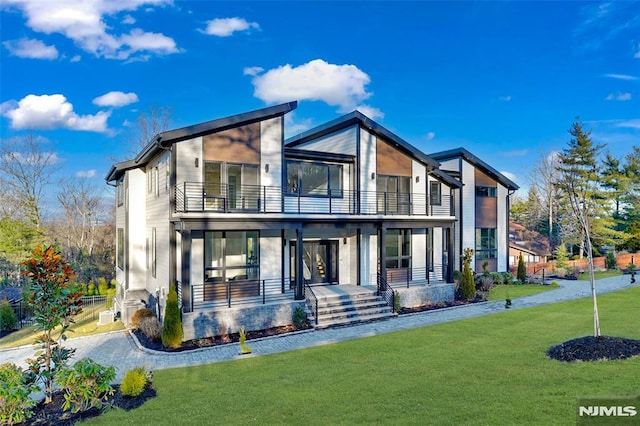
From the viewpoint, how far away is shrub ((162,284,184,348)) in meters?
11.7

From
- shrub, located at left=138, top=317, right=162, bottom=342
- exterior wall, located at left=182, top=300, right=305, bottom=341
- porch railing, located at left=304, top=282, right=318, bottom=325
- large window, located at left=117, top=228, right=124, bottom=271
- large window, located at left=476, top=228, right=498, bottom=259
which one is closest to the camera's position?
exterior wall, located at left=182, top=300, right=305, bottom=341

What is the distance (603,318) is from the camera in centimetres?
1316

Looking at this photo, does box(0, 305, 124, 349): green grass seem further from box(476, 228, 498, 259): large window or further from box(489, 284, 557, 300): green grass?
box(476, 228, 498, 259): large window

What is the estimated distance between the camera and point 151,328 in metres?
12.7

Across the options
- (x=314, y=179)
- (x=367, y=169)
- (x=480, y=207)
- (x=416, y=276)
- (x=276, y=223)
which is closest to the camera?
(x=276, y=223)

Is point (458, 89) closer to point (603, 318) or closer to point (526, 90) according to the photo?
point (526, 90)

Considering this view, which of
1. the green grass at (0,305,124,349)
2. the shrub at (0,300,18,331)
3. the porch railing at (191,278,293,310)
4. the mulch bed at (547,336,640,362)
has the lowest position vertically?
the green grass at (0,305,124,349)

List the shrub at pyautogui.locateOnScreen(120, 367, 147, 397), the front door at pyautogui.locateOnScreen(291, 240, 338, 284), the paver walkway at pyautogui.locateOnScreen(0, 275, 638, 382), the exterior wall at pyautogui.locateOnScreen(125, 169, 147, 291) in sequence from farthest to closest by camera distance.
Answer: the front door at pyautogui.locateOnScreen(291, 240, 338, 284)
the exterior wall at pyautogui.locateOnScreen(125, 169, 147, 291)
the paver walkway at pyautogui.locateOnScreen(0, 275, 638, 382)
the shrub at pyautogui.locateOnScreen(120, 367, 147, 397)

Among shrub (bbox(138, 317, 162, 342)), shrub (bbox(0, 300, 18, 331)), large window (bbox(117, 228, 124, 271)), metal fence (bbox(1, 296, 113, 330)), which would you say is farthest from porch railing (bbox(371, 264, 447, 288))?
shrub (bbox(0, 300, 18, 331))

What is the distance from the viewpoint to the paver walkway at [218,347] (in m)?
10.5

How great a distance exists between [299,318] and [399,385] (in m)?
6.51

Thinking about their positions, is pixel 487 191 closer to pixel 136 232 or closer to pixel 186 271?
pixel 186 271

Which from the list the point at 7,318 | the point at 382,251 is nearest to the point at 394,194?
the point at 382,251

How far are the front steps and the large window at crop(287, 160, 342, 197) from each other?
4.37m
